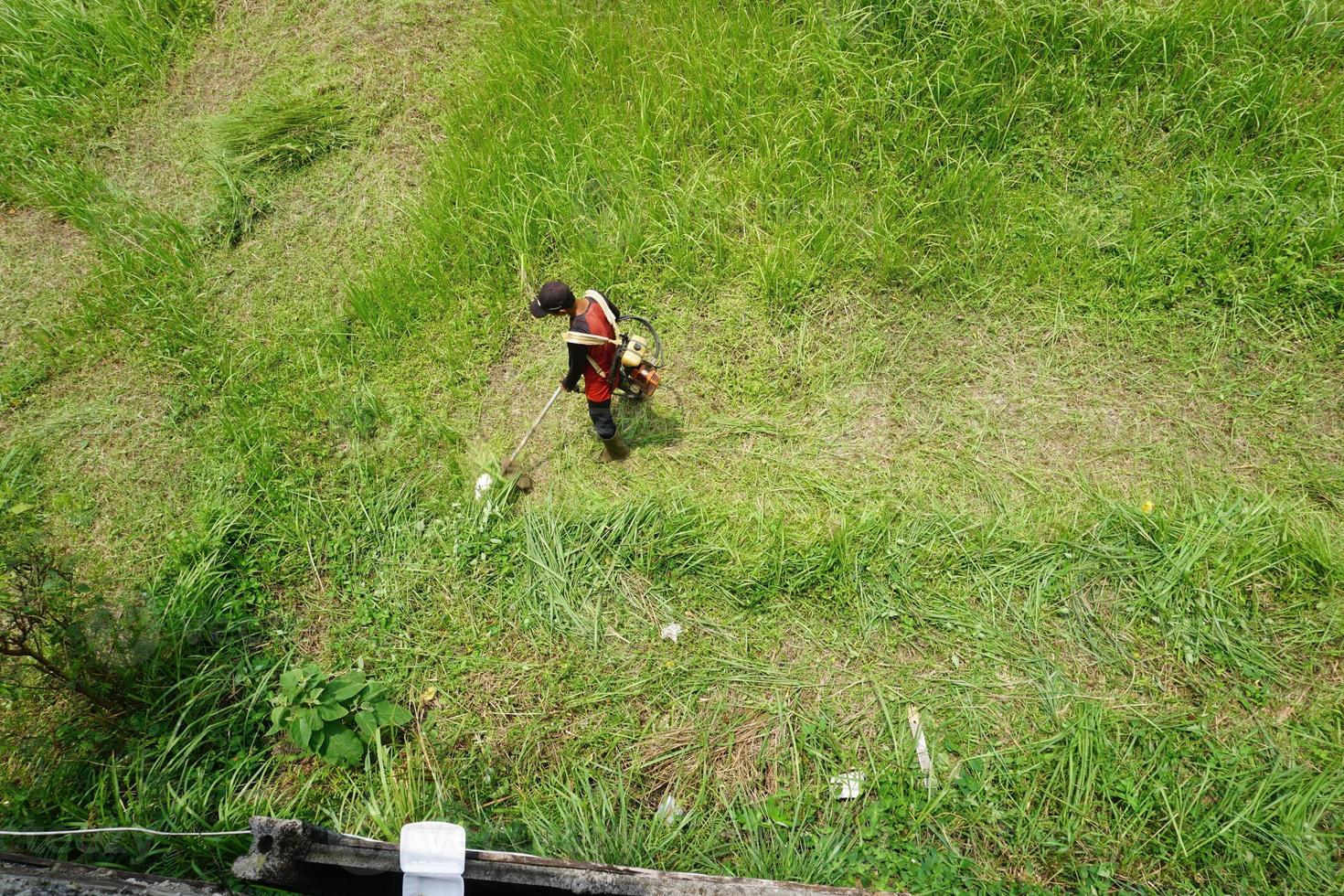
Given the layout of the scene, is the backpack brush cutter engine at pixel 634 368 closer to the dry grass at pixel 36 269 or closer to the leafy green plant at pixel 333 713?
the leafy green plant at pixel 333 713

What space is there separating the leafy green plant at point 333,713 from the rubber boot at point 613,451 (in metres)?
1.69

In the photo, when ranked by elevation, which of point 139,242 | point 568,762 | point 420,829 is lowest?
point 568,762

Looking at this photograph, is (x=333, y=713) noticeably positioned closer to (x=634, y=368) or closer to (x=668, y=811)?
(x=668, y=811)

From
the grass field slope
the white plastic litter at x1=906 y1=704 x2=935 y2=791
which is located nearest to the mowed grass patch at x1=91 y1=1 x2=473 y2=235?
the grass field slope

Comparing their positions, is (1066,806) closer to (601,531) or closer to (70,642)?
(601,531)

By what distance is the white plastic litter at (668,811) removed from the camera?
3.41 metres

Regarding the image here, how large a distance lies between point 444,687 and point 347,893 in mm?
1251

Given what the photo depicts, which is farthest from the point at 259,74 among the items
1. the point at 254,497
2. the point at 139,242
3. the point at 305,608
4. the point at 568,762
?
the point at 568,762

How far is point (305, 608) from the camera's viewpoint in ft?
13.3

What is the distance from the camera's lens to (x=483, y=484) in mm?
4328

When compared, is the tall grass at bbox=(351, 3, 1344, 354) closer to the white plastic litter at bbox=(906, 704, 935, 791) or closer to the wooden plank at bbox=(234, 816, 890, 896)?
the white plastic litter at bbox=(906, 704, 935, 791)

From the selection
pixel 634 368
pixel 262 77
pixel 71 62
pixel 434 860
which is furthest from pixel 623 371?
pixel 71 62

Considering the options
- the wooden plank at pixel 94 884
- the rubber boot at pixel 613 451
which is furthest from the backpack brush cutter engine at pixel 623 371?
the wooden plank at pixel 94 884

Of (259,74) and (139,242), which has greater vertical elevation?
(259,74)
